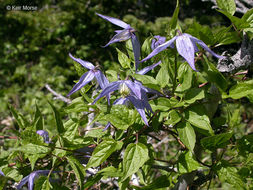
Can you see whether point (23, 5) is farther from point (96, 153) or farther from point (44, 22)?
point (96, 153)

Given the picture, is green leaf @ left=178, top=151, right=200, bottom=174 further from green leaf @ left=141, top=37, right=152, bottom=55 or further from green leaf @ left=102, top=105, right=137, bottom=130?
green leaf @ left=141, top=37, right=152, bottom=55

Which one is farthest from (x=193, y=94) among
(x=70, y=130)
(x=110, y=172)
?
(x=70, y=130)

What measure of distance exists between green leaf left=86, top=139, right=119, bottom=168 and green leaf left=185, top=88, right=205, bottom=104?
0.27 metres

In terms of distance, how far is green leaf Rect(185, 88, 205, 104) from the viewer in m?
0.80

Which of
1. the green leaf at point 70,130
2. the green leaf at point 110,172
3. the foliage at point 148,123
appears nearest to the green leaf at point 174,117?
the foliage at point 148,123

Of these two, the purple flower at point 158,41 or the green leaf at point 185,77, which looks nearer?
the green leaf at point 185,77

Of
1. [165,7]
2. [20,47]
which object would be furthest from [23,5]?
[165,7]

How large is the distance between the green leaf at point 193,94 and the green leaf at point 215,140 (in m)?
0.13

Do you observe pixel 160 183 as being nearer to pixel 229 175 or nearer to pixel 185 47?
pixel 229 175

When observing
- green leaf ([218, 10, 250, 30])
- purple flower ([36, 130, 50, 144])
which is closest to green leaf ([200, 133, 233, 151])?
green leaf ([218, 10, 250, 30])

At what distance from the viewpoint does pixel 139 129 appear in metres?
0.91

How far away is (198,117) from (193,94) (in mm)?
73

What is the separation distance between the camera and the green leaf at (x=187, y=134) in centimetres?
78

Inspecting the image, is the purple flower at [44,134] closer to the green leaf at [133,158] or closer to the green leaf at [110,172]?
the green leaf at [110,172]
